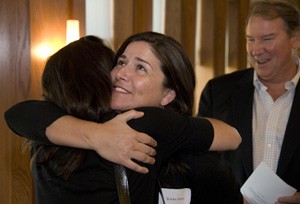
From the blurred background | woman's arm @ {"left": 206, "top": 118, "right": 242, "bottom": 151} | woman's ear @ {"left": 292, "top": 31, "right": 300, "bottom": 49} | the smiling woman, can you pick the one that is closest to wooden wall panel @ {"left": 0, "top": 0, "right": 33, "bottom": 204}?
the blurred background

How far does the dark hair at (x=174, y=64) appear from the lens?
141cm

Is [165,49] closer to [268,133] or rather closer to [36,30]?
[268,133]

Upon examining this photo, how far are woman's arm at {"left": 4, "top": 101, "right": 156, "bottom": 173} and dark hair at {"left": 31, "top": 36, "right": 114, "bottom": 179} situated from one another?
1.4 inches

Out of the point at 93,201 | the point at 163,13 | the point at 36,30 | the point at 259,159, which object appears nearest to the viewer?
the point at 93,201

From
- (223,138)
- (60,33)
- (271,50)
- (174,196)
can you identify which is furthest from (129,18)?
(174,196)

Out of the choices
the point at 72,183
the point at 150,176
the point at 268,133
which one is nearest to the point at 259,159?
the point at 268,133

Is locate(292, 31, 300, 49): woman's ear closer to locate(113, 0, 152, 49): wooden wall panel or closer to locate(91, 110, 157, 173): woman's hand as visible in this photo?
locate(113, 0, 152, 49): wooden wall panel

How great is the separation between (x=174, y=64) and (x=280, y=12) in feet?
4.74

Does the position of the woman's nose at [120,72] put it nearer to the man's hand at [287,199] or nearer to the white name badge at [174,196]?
the white name badge at [174,196]

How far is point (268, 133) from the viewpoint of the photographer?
2.38 metres

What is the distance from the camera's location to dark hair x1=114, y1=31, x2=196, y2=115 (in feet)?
4.64

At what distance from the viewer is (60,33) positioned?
279 cm

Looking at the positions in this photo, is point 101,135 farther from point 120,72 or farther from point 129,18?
point 129,18

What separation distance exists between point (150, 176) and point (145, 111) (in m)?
0.18
